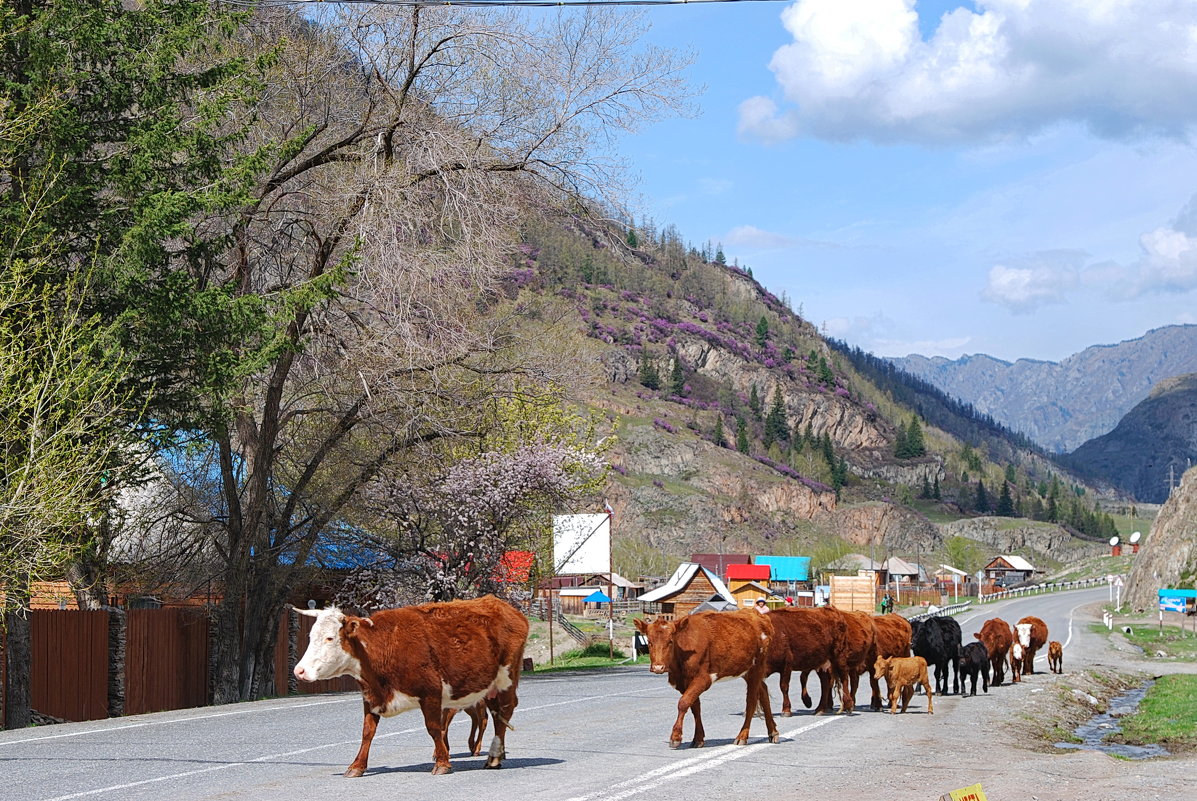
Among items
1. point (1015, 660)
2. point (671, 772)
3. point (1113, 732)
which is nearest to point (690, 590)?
point (1015, 660)

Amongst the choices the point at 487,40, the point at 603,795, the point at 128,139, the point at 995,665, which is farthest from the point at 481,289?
the point at 603,795

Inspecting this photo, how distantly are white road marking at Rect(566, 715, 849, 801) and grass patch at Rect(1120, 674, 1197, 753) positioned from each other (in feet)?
24.4

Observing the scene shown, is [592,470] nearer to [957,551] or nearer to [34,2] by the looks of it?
[34,2]

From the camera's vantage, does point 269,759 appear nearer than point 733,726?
Yes

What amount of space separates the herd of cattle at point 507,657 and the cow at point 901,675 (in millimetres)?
20

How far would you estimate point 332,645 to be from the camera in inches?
460

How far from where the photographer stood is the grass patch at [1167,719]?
2044 cm

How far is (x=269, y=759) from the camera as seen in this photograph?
1383 centimetres

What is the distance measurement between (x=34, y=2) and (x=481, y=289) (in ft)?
29.0

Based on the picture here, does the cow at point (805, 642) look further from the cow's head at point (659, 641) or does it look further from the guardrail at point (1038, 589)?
the guardrail at point (1038, 589)

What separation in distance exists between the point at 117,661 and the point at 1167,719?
17.9 metres

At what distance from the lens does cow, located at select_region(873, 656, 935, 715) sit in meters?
20.1

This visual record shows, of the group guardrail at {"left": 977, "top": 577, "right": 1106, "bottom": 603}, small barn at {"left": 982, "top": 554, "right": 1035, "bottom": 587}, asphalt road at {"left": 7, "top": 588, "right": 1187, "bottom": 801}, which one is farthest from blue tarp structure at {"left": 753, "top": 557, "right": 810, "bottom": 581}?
asphalt road at {"left": 7, "top": 588, "right": 1187, "bottom": 801}

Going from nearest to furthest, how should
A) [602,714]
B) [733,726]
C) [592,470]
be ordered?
[733,726] → [602,714] → [592,470]
